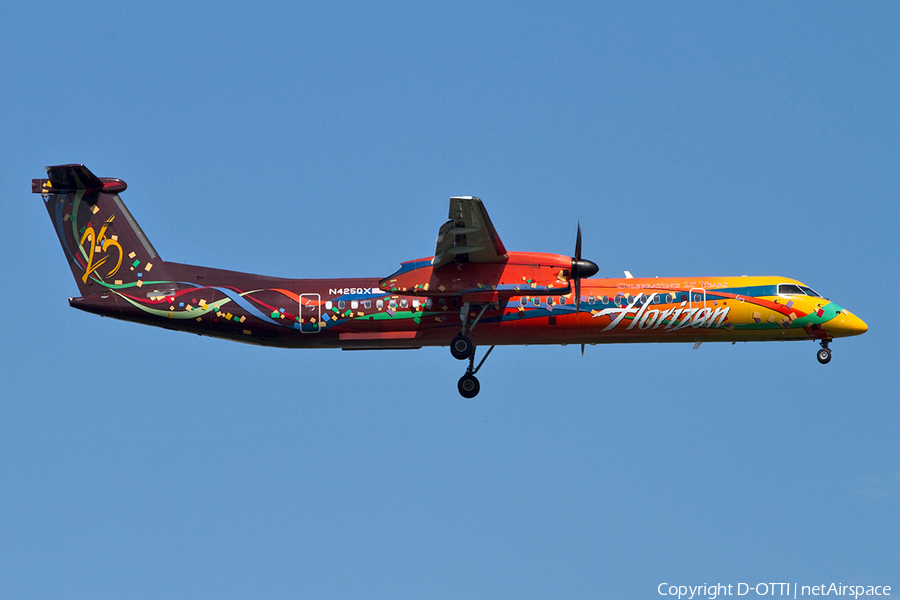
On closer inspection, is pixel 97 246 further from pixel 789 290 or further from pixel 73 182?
pixel 789 290

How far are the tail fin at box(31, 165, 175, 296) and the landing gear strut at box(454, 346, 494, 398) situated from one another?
7.88m

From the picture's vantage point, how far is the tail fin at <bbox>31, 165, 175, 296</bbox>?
27.6 metres

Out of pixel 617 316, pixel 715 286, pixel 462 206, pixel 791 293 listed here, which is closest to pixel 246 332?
pixel 462 206

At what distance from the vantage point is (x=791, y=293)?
90.7 ft

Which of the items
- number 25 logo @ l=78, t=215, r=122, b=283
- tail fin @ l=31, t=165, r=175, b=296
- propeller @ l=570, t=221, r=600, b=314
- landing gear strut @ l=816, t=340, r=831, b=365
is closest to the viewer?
propeller @ l=570, t=221, r=600, b=314

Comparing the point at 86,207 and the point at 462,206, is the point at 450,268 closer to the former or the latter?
the point at 462,206

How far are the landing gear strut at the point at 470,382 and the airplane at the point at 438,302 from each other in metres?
0.03

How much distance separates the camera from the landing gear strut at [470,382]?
27625mm

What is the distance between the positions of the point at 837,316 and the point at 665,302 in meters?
4.60

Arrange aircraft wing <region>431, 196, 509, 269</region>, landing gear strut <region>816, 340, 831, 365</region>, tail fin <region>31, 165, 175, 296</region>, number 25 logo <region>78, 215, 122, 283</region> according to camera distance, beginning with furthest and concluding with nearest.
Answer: landing gear strut <region>816, 340, 831, 365</region> < number 25 logo <region>78, 215, 122, 283</region> < tail fin <region>31, 165, 175, 296</region> < aircraft wing <region>431, 196, 509, 269</region>

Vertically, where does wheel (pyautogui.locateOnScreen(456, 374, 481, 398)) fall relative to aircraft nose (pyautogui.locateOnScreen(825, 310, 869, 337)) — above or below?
below

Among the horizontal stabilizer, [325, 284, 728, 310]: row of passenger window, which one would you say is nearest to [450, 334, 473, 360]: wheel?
[325, 284, 728, 310]: row of passenger window

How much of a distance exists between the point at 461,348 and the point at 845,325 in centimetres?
1004

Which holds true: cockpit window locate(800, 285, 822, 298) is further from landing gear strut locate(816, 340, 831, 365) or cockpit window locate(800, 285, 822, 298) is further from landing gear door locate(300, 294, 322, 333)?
landing gear door locate(300, 294, 322, 333)
